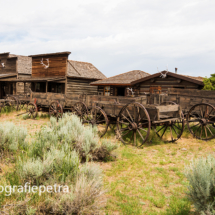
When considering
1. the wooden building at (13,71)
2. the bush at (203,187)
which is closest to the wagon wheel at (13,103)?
the wooden building at (13,71)

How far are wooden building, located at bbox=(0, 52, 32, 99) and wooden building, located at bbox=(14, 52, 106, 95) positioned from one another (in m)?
2.39

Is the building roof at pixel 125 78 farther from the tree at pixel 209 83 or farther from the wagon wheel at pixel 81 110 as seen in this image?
the wagon wheel at pixel 81 110

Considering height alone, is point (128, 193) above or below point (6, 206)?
below

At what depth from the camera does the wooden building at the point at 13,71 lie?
86.7 feet

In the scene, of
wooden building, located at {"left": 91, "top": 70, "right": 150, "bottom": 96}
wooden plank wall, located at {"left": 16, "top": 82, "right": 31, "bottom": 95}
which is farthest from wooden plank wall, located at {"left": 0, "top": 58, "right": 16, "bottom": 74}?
wooden building, located at {"left": 91, "top": 70, "right": 150, "bottom": 96}

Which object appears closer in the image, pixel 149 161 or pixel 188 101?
pixel 149 161

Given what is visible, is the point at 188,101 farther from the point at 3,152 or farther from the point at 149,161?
the point at 3,152

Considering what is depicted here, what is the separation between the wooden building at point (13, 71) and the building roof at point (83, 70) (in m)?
7.24

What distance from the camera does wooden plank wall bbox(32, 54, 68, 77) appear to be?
2234 cm

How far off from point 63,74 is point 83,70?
2683 mm

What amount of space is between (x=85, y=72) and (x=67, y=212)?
22.1 meters

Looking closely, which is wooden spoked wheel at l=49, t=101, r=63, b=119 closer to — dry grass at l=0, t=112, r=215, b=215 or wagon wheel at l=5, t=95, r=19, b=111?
wagon wheel at l=5, t=95, r=19, b=111

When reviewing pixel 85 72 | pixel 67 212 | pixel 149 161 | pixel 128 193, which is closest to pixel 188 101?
pixel 149 161

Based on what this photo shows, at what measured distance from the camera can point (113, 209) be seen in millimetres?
3283
